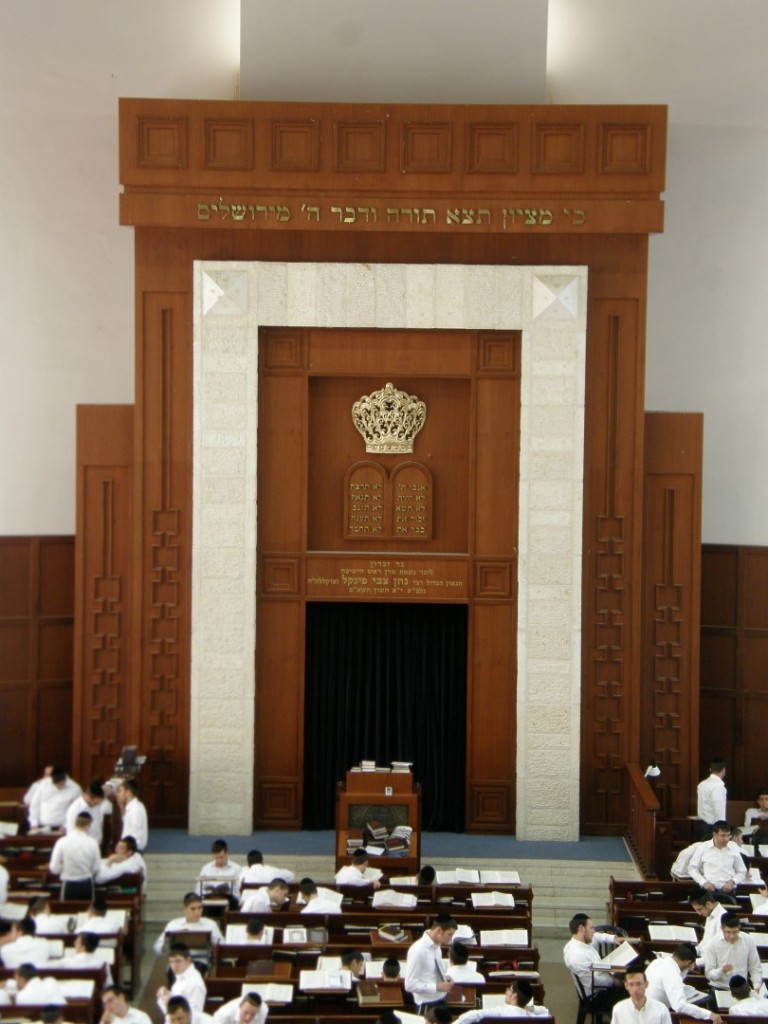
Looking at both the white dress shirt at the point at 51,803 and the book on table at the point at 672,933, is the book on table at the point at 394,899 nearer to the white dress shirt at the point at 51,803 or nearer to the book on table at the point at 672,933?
the book on table at the point at 672,933

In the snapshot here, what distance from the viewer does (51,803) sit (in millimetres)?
13508

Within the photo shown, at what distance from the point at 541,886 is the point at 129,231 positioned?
28.0ft

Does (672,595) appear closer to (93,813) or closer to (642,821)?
(642,821)

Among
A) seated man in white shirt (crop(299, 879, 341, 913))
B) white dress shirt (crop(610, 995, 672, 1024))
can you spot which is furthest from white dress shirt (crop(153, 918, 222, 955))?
white dress shirt (crop(610, 995, 672, 1024))

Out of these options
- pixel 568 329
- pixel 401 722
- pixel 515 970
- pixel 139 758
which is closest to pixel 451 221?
pixel 568 329

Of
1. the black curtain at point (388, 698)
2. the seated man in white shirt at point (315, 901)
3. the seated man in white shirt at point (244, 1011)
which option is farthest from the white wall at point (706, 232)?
the seated man in white shirt at point (244, 1011)

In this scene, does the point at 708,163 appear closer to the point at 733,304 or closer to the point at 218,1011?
the point at 733,304

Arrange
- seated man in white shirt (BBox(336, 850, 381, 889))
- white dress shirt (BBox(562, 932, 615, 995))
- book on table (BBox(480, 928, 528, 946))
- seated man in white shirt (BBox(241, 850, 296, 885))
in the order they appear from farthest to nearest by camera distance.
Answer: seated man in white shirt (BBox(241, 850, 296, 885)) < seated man in white shirt (BBox(336, 850, 381, 889)) < book on table (BBox(480, 928, 528, 946)) < white dress shirt (BBox(562, 932, 615, 995))

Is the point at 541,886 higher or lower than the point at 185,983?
lower

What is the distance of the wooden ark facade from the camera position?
14.0 meters

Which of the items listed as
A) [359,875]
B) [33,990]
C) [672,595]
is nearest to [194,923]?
[359,875]

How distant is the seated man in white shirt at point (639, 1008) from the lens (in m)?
9.50

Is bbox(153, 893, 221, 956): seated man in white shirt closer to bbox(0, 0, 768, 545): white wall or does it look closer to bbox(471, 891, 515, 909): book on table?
bbox(471, 891, 515, 909): book on table

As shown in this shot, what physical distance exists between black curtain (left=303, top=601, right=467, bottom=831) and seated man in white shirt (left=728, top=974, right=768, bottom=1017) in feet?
16.9
